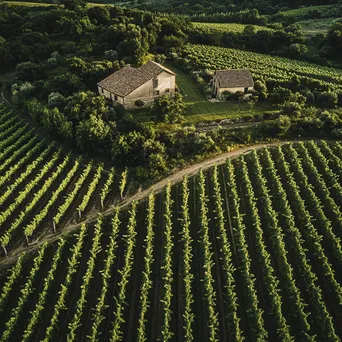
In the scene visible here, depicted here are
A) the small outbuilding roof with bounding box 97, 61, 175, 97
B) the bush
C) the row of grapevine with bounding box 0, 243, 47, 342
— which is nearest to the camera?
the row of grapevine with bounding box 0, 243, 47, 342

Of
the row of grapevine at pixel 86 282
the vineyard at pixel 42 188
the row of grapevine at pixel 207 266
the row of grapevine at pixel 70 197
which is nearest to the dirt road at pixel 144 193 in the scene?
the vineyard at pixel 42 188

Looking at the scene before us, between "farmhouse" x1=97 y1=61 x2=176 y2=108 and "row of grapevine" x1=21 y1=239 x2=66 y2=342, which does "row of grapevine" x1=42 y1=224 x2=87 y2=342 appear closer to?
"row of grapevine" x1=21 y1=239 x2=66 y2=342

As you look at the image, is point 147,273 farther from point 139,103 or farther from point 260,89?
point 260,89

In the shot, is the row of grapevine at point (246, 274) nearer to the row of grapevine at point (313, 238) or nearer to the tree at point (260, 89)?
the row of grapevine at point (313, 238)

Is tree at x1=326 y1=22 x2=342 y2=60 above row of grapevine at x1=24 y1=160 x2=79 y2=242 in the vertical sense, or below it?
above

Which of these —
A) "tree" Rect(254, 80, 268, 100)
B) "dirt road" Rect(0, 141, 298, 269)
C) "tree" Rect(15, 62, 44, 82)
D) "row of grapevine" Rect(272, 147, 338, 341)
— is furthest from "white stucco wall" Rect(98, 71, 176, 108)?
"row of grapevine" Rect(272, 147, 338, 341)

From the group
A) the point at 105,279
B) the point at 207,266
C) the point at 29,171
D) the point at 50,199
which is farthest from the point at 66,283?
the point at 29,171

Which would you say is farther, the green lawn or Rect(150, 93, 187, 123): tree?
the green lawn

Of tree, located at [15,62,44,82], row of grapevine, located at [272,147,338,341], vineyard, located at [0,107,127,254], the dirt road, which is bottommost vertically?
row of grapevine, located at [272,147,338,341]
